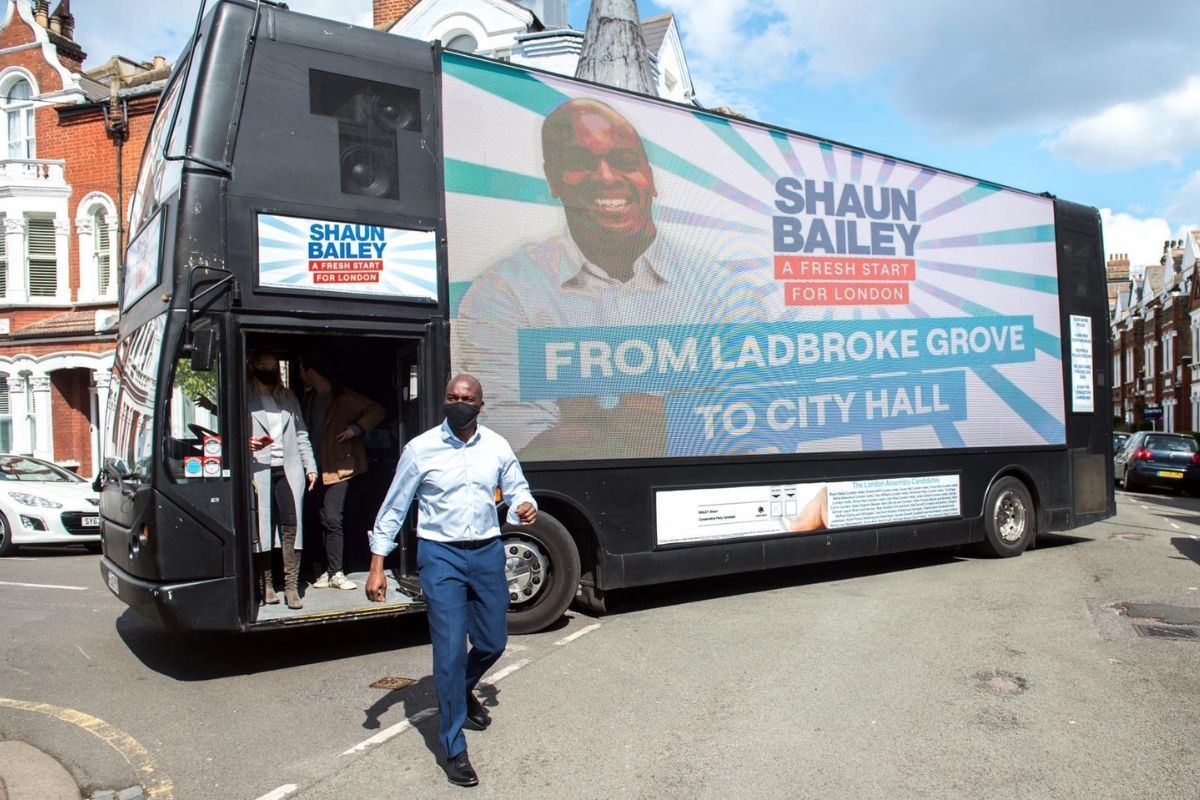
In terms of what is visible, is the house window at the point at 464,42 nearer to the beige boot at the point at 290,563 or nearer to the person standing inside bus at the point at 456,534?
the beige boot at the point at 290,563

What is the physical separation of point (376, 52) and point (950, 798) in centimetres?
559

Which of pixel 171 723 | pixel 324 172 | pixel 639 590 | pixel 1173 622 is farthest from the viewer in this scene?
pixel 639 590

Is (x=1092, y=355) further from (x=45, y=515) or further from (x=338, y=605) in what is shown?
(x=45, y=515)

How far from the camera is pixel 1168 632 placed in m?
7.38

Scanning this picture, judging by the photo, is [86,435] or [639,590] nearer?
[639,590]

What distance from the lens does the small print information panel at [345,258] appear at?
6117 mm

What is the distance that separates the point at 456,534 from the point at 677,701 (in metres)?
1.88

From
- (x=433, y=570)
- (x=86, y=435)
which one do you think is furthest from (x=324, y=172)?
(x=86, y=435)

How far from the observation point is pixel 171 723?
529cm

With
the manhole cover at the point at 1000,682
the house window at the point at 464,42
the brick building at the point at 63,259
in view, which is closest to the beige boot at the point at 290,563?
the manhole cover at the point at 1000,682

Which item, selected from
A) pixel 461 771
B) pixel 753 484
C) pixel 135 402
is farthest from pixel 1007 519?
pixel 135 402

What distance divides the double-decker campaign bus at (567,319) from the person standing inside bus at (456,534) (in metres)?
1.82

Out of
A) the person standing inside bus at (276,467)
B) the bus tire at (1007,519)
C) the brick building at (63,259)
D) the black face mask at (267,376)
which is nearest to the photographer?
the person standing inside bus at (276,467)

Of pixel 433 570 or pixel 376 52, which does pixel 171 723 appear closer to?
pixel 433 570
